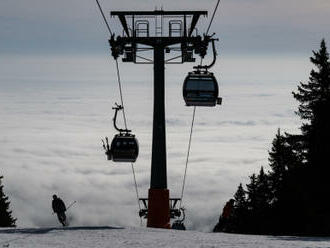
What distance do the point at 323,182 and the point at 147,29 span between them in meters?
22.8

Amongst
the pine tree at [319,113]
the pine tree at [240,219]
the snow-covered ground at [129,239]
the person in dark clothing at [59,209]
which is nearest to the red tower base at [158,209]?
the person in dark clothing at [59,209]

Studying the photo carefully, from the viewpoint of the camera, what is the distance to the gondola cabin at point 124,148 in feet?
124

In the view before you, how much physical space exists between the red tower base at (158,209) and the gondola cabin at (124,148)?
122 inches

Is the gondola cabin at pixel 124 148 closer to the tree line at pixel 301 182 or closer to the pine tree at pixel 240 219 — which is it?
the tree line at pixel 301 182

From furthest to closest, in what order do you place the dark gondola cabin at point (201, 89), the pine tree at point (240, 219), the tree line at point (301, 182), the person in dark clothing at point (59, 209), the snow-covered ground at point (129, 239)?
the pine tree at point (240, 219)
the tree line at point (301, 182)
the person in dark clothing at point (59, 209)
the dark gondola cabin at point (201, 89)
the snow-covered ground at point (129, 239)

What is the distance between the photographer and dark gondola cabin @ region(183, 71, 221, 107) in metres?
32.1

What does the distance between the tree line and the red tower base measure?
1296cm

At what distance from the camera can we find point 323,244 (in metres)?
23.3

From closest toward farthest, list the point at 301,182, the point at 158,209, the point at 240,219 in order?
1. the point at 158,209
2. the point at 301,182
3. the point at 240,219

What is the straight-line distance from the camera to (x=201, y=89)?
32.2 meters

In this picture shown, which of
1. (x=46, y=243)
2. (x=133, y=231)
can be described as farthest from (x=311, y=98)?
(x=46, y=243)

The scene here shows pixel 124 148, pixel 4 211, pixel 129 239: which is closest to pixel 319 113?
pixel 124 148

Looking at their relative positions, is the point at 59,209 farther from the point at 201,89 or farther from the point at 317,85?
the point at 317,85

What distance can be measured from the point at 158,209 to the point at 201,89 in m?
6.37
